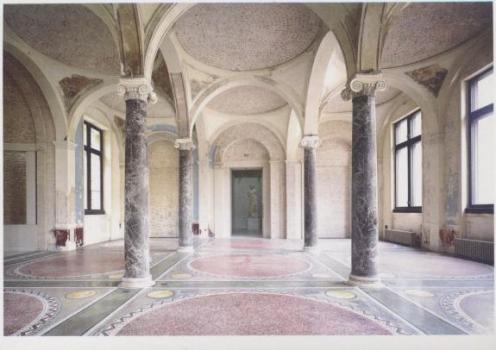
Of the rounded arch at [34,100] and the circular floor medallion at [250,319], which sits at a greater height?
the rounded arch at [34,100]

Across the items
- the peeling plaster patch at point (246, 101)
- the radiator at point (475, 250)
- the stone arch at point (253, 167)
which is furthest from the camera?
the stone arch at point (253, 167)

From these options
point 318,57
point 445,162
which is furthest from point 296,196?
point 318,57

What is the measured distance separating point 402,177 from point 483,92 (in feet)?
15.5

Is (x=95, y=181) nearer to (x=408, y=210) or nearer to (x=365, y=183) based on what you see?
(x=365, y=183)

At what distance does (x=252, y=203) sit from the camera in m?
20.3

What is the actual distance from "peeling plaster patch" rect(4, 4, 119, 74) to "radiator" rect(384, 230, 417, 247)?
1077 centimetres

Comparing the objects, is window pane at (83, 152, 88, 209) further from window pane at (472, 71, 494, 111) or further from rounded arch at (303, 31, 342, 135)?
window pane at (472, 71, 494, 111)

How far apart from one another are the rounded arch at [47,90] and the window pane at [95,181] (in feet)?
8.69

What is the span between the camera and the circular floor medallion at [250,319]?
12.3ft

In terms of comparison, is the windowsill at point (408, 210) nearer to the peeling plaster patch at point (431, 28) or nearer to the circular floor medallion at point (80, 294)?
the peeling plaster patch at point (431, 28)

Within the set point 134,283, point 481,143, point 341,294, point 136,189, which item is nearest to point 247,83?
point 136,189

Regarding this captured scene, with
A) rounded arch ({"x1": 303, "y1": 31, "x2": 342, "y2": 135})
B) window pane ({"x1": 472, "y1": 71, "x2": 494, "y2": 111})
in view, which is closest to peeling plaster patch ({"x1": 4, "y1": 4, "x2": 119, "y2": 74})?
rounded arch ({"x1": 303, "y1": 31, "x2": 342, "y2": 135})

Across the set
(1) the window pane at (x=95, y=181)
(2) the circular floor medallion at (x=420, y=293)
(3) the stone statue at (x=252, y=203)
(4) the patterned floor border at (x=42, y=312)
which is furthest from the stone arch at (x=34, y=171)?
(3) the stone statue at (x=252, y=203)

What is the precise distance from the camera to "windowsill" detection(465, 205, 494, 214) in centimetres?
803
